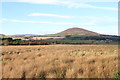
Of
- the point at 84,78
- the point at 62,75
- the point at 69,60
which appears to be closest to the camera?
the point at 84,78

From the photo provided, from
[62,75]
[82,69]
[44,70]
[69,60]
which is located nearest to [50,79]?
[62,75]

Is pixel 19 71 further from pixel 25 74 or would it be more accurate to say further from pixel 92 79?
pixel 92 79

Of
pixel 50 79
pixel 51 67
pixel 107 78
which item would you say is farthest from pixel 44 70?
pixel 107 78

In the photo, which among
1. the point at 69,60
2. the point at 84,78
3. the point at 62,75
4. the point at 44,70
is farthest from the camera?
the point at 69,60

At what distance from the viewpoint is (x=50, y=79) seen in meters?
7.38

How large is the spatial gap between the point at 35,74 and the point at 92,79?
231 centimetres

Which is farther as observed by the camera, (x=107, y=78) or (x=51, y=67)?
(x=51, y=67)

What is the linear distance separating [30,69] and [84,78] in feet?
8.65

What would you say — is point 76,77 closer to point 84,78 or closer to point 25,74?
point 84,78

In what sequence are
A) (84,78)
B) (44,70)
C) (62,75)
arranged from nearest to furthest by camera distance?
(84,78), (62,75), (44,70)

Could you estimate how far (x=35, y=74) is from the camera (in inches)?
319

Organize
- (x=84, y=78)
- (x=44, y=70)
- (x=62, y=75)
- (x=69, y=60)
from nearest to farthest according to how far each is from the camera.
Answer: (x=84, y=78)
(x=62, y=75)
(x=44, y=70)
(x=69, y=60)

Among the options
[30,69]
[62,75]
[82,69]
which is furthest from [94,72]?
[30,69]

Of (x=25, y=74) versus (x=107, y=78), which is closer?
(x=107, y=78)
